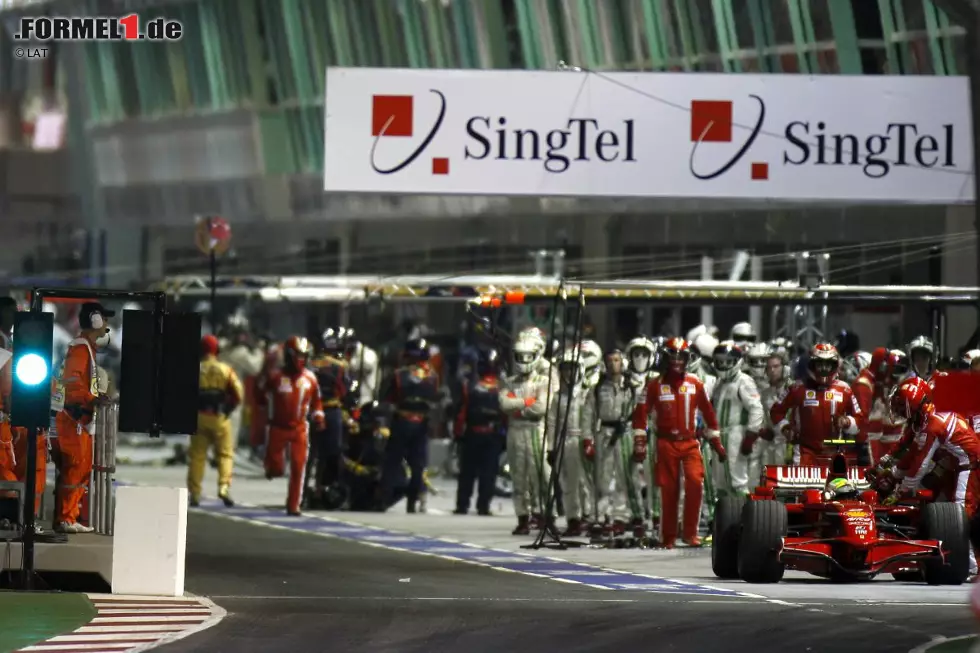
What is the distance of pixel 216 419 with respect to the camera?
2525 centimetres

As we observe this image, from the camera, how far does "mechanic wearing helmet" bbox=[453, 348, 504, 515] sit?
81.3ft

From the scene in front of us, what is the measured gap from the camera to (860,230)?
107ft

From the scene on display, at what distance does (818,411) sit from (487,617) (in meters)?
5.60

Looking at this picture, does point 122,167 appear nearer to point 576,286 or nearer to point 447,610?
point 576,286

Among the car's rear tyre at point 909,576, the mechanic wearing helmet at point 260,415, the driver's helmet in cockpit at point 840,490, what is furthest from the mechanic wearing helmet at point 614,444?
the mechanic wearing helmet at point 260,415

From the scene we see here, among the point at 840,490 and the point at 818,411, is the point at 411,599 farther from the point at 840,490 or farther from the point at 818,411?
the point at 818,411

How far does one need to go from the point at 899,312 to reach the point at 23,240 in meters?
23.5

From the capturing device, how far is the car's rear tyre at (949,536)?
1677 centimetres

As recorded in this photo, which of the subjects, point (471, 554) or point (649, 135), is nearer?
point (471, 554)

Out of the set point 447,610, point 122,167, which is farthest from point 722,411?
point 122,167

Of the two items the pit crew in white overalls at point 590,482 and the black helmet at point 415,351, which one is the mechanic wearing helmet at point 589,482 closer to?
the pit crew in white overalls at point 590,482

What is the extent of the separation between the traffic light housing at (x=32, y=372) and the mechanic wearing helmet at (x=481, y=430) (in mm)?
9616

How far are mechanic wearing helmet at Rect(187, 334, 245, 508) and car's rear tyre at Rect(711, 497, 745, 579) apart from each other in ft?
29.4

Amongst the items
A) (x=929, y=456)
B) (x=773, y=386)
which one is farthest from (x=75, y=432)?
(x=773, y=386)
